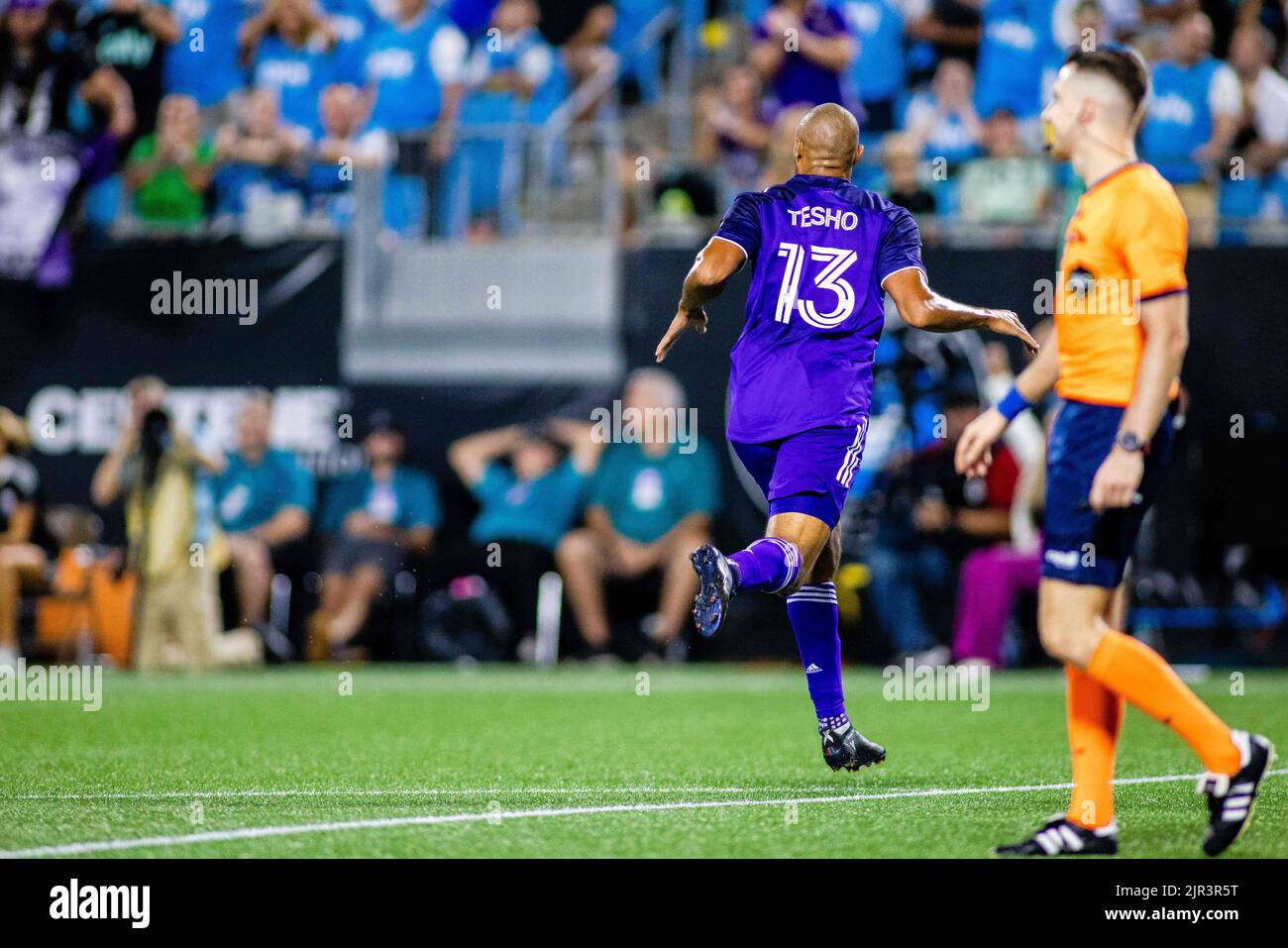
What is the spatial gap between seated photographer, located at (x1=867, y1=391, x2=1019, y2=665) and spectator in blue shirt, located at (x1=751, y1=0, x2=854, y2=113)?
295cm

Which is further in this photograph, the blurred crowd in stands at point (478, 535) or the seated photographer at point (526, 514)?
the seated photographer at point (526, 514)

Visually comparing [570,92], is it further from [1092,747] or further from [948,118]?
[1092,747]

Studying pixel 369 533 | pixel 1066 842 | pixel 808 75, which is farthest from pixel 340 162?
pixel 1066 842

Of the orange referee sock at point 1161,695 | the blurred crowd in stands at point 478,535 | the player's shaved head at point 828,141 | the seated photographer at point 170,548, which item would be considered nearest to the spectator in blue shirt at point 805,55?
the blurred crowd in stands at point 478,535

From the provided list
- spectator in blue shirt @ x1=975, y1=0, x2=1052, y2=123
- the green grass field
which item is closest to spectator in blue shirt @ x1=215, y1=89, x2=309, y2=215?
the green grass field

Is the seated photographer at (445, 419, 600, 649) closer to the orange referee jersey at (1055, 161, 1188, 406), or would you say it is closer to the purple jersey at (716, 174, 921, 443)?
the purple jersey at (716, 174, 921, 443)

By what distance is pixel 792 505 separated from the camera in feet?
21.5

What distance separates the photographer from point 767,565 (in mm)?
6270

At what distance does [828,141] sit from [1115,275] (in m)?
1.95

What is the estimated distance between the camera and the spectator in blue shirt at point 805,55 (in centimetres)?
1449

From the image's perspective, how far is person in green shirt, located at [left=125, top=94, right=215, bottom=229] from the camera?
14.7m

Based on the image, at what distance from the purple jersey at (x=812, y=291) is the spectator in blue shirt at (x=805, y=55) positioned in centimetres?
793

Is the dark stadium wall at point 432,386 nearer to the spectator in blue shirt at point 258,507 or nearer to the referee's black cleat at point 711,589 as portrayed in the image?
the spectator in blue shirt at point 258,507
